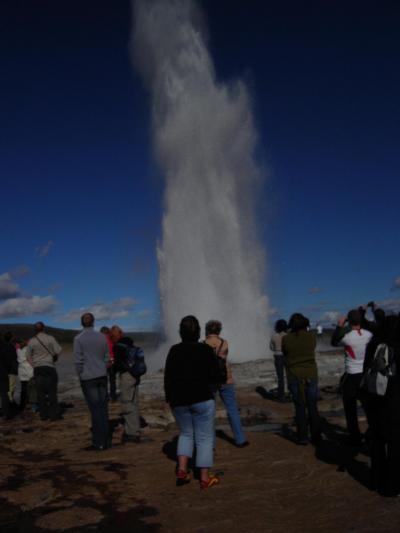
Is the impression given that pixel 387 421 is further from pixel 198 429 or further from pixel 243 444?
pixel 243 444

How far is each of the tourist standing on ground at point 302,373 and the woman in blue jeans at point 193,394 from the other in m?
2.11

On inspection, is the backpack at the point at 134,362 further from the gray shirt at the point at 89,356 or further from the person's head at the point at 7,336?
the person's head at the point at 7,336

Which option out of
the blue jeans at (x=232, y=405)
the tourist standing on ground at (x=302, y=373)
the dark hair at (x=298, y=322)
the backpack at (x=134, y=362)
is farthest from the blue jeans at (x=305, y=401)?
the backpack at (x=134, y=362)

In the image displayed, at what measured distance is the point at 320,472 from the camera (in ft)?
21.9

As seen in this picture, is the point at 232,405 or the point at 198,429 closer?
the point at 198,429

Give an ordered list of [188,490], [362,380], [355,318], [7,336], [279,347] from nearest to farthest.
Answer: [362,380]
[188,490]
[355,318]
[7,336]
[279,347]

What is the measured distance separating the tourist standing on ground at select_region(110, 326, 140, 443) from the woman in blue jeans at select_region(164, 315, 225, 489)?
2.82m

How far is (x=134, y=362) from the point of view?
355 inches

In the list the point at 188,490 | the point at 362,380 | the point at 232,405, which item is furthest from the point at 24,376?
the point at 362,380

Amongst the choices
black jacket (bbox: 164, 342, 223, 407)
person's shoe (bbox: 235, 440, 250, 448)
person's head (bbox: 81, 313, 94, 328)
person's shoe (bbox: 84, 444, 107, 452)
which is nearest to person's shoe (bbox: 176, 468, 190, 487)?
black jacket (bbox: 164, 342, 223, 407)

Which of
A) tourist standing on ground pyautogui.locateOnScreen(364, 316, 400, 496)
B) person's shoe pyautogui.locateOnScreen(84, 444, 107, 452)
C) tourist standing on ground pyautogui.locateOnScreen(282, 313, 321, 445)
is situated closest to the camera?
tourist standing on ground pyautogui.locateOnScreen(364, 316, 400, 496)

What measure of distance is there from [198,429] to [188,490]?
72 cm

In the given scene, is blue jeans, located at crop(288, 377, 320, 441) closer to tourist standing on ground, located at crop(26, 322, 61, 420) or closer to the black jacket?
the black jacket

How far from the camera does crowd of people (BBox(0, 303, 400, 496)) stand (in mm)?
5535
